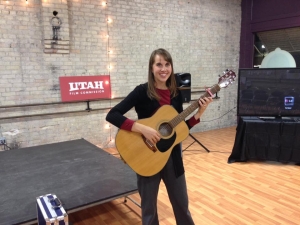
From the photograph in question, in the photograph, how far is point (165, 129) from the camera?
1.76 meters

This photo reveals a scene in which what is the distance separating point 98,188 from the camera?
2377 millimetres

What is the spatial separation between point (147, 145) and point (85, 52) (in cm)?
321

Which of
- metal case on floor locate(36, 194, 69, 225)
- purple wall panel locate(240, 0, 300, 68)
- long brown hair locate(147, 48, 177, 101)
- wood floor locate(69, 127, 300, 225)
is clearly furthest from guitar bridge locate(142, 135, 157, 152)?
purple wall panel locate(240, 0, 300, 68)

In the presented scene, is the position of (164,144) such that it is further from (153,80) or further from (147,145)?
(153,80)

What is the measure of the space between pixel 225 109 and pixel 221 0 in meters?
2.58

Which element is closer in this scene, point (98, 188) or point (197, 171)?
point (98, 188)

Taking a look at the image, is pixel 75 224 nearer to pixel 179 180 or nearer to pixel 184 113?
pixel 179 180

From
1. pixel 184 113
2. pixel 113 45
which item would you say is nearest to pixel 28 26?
pixel 113 45

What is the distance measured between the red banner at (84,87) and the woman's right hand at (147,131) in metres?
3.00

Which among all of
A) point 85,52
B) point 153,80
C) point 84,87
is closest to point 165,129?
point 153,80

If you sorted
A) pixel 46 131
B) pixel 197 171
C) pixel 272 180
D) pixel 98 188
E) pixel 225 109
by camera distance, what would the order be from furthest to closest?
pixel 225 109
pixel 46 131
pixel 197 171
pixel 272 180
pixel 98 188

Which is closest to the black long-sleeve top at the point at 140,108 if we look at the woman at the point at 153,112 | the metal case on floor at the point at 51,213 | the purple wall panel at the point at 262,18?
the woman at the point at 153,112

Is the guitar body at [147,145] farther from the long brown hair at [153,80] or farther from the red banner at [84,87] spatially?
the red banner at [84,87]

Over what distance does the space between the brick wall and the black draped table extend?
2.18 metres
